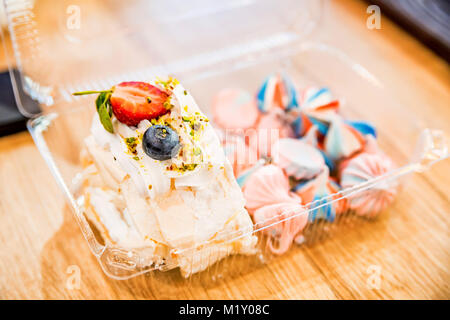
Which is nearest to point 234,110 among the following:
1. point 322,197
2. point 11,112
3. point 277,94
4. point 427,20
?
point 277,94

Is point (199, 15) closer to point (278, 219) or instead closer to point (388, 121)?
point (388, 121)

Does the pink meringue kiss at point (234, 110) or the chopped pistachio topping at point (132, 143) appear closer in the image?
the chopped pistachio topping at point (132, 143)

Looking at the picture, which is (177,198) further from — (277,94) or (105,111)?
(277,94)

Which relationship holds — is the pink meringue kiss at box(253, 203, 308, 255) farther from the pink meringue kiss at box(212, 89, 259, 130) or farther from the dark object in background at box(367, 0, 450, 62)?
the dark object in background at box(367, 0, 450, 62)

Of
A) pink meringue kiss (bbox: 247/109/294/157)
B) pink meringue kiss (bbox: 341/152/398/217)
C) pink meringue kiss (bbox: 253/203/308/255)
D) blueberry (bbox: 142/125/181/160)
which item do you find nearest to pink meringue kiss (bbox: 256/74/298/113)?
pink meringue kiss (bbox: 247/109/294/157)

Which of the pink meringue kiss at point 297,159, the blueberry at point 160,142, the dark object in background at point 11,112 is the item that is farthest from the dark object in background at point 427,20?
the dark object in background at point 11,112

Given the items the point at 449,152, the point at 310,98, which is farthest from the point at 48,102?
the point at 449,152

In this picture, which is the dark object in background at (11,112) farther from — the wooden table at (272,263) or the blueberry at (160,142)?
the blueberry at (160,142)
